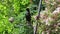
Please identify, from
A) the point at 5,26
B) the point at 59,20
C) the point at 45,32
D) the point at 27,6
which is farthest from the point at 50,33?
the point at 27,6

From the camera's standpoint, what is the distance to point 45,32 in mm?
2844

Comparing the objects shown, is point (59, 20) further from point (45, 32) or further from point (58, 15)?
point (45, 32)

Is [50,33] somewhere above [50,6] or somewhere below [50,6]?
below

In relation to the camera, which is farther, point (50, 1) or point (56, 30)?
point (50, 1)

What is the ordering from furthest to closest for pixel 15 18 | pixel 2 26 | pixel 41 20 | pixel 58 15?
1. pixel 15 18
2. pixel 2 26
3. pixel 41 20
4. pixel 58 15

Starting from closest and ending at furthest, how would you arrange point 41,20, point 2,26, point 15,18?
point 41,20
point 2,26
point 15,18

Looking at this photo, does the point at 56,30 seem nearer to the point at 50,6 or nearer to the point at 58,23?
the point at 58,23

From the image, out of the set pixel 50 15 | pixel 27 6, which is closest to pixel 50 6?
pixel 50 15

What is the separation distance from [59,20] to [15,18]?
1653 millimetres

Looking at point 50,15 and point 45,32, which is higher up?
point 50,15

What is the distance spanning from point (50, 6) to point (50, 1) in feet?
A: 0.30

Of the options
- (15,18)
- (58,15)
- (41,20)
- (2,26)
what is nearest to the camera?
(58,15)

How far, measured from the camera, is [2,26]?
123 inches

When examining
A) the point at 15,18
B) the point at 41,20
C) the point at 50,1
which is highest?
the point at 50,1
